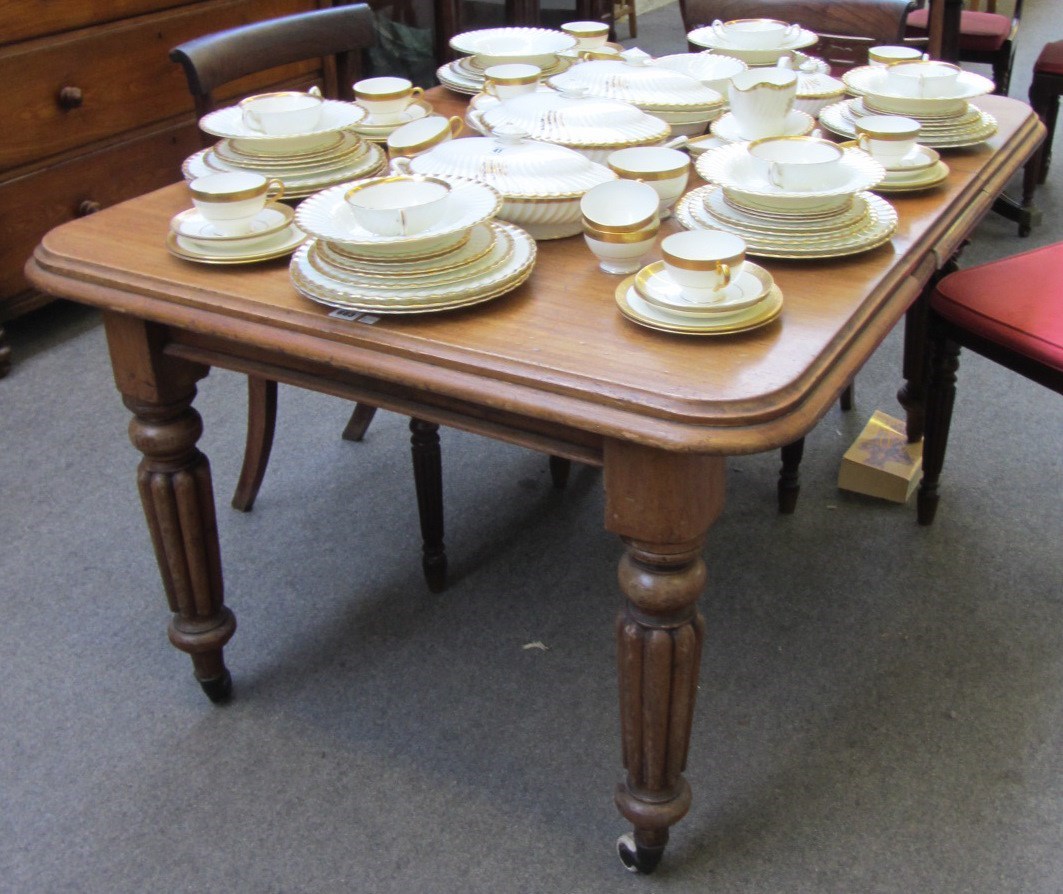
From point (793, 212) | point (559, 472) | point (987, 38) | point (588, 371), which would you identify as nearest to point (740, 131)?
point (793, 212)

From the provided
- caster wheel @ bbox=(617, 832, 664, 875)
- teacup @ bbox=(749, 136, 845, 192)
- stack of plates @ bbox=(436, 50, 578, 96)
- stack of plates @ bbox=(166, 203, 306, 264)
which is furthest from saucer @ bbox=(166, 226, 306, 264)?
caster wheel @ bbox=(617, 832, 664, 875)

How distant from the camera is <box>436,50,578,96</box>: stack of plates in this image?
6.12ft

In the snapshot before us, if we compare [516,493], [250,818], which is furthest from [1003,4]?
[250,818]

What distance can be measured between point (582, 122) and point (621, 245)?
302 mm

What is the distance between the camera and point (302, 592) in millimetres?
1873

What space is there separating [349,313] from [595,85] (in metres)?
0.68

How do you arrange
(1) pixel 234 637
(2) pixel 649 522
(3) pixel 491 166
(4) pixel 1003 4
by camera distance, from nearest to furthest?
(2) pixel 649 522, (3) pixel 491 166, (1) pixel 234 637, (4) pixel 1003 4

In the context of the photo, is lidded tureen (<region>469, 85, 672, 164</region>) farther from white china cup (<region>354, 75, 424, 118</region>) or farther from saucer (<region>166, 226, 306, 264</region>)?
saucer (<region>166, 226, 306, 264</region>)

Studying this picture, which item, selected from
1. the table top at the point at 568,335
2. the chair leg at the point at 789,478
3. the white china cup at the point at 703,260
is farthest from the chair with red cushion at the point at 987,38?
the white china cup at the point at 703,260

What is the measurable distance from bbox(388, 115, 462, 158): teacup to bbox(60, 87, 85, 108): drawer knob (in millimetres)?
1365

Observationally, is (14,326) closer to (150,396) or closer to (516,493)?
(516,493)

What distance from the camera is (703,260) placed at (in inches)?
42.6

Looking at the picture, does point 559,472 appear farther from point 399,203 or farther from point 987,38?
point 987,38

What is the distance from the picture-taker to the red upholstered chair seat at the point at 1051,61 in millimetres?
2977
